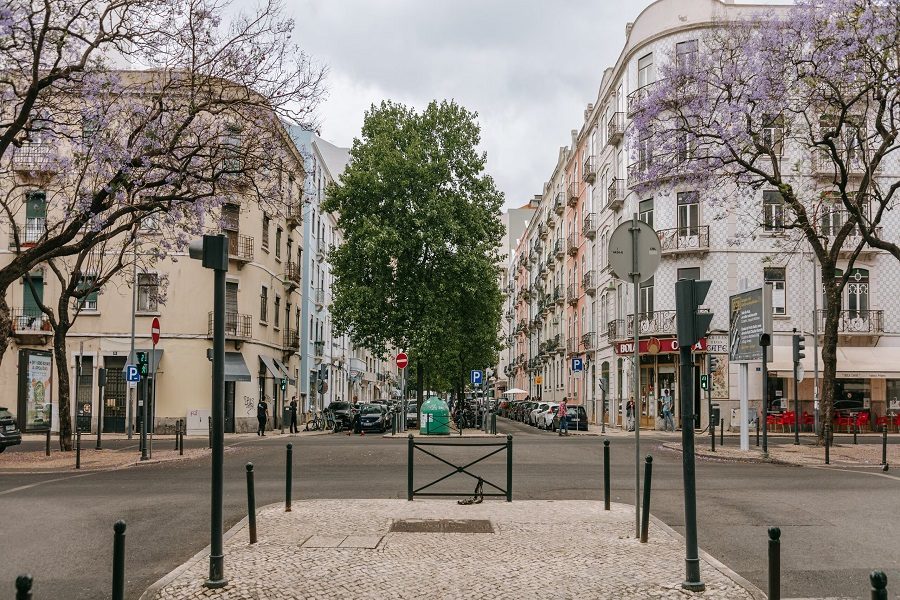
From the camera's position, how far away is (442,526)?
10.1 meters

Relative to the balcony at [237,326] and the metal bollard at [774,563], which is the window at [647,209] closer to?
the balcony at [237,326]

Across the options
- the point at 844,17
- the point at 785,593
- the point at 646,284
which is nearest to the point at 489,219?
the point at 646,284

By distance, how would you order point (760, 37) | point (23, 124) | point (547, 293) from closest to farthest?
point (23, 124) < point (760, 37) < point (547, 293)

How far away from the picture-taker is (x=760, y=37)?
24.0m

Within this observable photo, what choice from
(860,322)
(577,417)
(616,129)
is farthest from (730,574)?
(616,129)

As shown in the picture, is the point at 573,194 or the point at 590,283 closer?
the point at 590,283

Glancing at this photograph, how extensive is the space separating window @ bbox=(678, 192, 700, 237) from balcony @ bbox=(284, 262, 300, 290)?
798 inches

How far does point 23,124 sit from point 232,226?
2100 cm

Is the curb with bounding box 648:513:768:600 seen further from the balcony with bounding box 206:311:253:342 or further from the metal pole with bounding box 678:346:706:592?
the balcony with bounding box 206:311:253:342

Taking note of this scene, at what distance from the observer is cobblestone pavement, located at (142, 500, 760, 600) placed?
278 inches

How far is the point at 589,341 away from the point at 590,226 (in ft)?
22.5

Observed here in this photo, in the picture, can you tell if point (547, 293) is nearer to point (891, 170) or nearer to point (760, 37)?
point (891, 170)

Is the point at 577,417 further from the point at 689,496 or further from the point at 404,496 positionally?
the point at 689,496

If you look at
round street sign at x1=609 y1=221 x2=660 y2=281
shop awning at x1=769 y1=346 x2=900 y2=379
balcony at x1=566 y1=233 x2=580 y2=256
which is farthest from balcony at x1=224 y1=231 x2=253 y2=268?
round street sign at x1=609 y1=221 x2=660 y2=281
